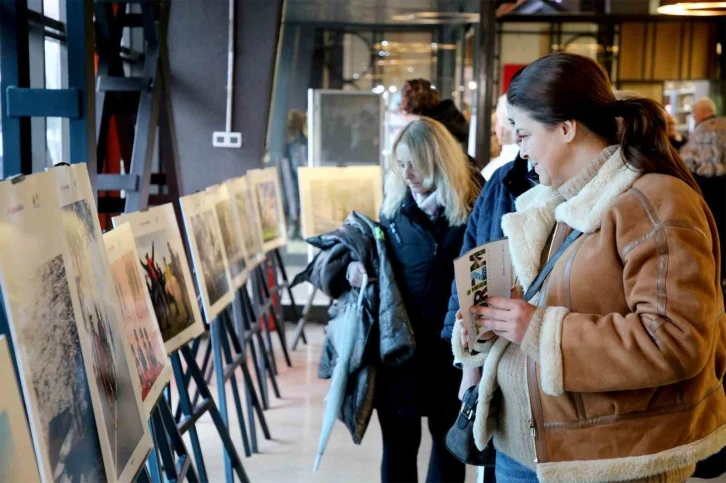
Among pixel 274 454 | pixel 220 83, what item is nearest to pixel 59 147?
pixel 274 454

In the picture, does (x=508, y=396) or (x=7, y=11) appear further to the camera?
(x=7, y=11)

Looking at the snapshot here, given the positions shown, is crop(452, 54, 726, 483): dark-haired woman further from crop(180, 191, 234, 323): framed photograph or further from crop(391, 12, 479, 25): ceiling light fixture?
crop(391, 12, 479, 25): ceiling light fixture

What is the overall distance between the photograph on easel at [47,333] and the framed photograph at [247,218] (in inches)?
134

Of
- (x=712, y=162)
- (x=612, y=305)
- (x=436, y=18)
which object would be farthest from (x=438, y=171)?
(x=436, y=18)

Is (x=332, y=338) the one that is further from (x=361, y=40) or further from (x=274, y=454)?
(x=361, y=40)

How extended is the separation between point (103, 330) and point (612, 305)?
1.07 m

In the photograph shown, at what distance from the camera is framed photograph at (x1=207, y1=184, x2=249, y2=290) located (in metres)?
4.63

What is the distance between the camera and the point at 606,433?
189 cm

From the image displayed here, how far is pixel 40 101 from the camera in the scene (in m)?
3.46

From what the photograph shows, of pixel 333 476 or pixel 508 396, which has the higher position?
pixel 508 396

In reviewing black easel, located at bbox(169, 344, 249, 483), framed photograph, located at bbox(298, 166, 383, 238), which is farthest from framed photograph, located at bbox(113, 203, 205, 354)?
framed photograph, located at bbox(298, 166, 383, 238)

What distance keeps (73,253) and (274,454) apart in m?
3.33

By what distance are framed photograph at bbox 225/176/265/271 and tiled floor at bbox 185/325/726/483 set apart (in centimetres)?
93

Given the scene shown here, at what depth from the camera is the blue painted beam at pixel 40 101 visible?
3.46 meters
